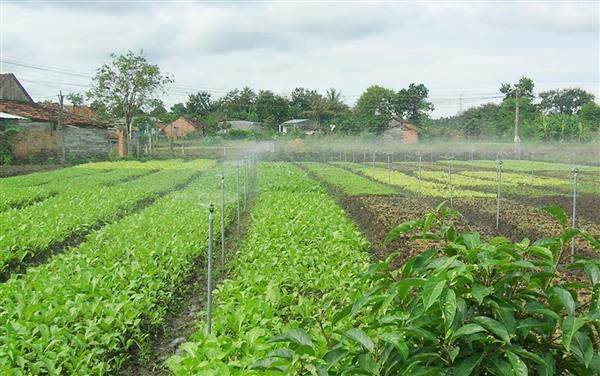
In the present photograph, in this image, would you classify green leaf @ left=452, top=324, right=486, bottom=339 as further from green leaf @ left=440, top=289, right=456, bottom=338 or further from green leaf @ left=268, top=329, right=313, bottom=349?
green leaf @ left=268, top=329, right=313, bottom=349

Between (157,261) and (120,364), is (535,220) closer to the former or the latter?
(157,261)

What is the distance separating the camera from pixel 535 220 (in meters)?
12.4

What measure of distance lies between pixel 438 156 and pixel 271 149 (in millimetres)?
12461

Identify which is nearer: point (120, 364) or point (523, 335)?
point (523, 335)

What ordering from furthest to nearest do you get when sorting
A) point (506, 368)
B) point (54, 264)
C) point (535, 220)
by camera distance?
point (535, 220), point (54, 264), point (506, 368)

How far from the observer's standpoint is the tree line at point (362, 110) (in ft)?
140

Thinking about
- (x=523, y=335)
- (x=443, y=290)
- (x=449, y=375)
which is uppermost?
(x=443, y=290)

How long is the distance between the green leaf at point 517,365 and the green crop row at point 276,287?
72cm

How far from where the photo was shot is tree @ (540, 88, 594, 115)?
217 ft

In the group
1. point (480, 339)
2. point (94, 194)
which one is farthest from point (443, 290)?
point (94, 194)

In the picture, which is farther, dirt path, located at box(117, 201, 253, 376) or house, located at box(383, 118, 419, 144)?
house, located at box(383, 118, 419, 144)

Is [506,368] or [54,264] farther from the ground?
[506,368]

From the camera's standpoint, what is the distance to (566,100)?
66562mm

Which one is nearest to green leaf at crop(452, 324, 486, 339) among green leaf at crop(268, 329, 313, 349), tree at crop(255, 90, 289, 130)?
green leaf at crop(268, 329, 313, 349)
